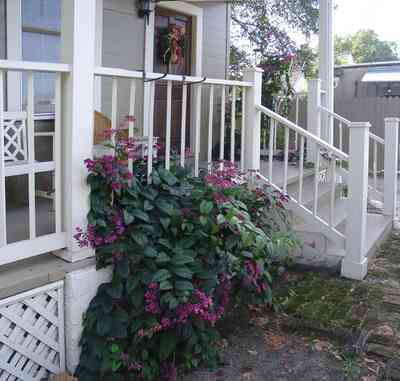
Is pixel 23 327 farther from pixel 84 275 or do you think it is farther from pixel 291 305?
pixel 291 305

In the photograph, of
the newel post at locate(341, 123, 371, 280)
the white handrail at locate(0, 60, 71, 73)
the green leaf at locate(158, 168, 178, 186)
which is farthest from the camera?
the newel post at locate(341, 123, 371, 280)

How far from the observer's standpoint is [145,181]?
281cm

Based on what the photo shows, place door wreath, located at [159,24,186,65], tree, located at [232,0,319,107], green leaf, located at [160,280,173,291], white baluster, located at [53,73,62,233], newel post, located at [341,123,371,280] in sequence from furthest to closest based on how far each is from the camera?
tree, located at [232,0,319,107] < door wreath, located at [159,24,186,65] < newel post, located at [341,123,371,280] < white baluster, located at [53,73,62,233] < green leaf, located at [160,280,173,291]

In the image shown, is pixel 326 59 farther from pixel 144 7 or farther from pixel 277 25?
pixel 277 25

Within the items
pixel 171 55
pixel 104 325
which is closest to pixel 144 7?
pixel 171 55

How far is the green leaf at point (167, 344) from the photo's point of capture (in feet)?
8.00

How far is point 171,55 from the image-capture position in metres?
5.50

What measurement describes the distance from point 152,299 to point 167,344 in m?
0.27

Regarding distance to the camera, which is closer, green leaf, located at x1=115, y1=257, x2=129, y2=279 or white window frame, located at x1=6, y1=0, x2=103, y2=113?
green leaf, located at x1=115, y1=257, x2=129, y2=279

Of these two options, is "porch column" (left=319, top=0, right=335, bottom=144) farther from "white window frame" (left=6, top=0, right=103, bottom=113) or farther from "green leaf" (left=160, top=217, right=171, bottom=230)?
"green leaf" (left=160, top=217, right=171, bottom=230)

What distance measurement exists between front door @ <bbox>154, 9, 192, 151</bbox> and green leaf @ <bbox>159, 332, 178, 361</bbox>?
3.26m

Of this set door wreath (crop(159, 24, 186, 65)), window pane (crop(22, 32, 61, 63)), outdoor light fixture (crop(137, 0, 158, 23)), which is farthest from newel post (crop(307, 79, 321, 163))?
window pane (crop(22, 32, 61, 63))

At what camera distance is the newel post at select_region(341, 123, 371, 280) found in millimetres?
3758

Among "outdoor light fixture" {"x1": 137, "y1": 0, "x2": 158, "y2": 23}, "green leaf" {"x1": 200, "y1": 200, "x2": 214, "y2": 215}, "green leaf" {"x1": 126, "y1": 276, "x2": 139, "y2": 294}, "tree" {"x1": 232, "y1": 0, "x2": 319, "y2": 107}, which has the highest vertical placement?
"tree" {"x1": 232, "y1": 0, "x2": 319, "y2": 107}
